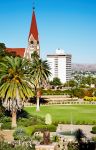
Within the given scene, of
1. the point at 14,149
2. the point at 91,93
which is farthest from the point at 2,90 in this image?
the point at 91,93

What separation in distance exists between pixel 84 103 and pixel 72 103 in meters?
2.68

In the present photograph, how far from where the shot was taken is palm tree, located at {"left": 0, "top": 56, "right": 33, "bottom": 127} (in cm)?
4947

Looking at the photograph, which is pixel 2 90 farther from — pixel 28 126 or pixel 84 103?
pixel 84 103

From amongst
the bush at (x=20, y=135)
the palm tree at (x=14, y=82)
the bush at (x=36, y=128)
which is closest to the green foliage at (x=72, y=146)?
the bush at (x=20, y=135)

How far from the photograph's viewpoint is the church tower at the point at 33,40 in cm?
14894

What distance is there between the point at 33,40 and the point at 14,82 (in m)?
105

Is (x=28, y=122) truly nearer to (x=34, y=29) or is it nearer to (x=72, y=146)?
(x=72, y=146)

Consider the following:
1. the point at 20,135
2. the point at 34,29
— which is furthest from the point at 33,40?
the point at 20,135

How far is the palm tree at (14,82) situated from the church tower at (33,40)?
325 feet

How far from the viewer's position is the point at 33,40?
154000mm

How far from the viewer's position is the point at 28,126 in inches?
1935

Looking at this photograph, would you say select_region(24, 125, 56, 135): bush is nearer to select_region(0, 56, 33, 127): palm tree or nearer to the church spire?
select_region(0, 56, 33, 127): palm tree

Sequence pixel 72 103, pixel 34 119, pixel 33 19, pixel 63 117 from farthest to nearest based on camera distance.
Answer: pixel 33 19 < pixel 72 103 < pixel 63 117 < pixel 34 119

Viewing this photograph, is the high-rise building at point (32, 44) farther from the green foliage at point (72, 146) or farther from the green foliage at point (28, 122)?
the green foliage at point (72, 146)
